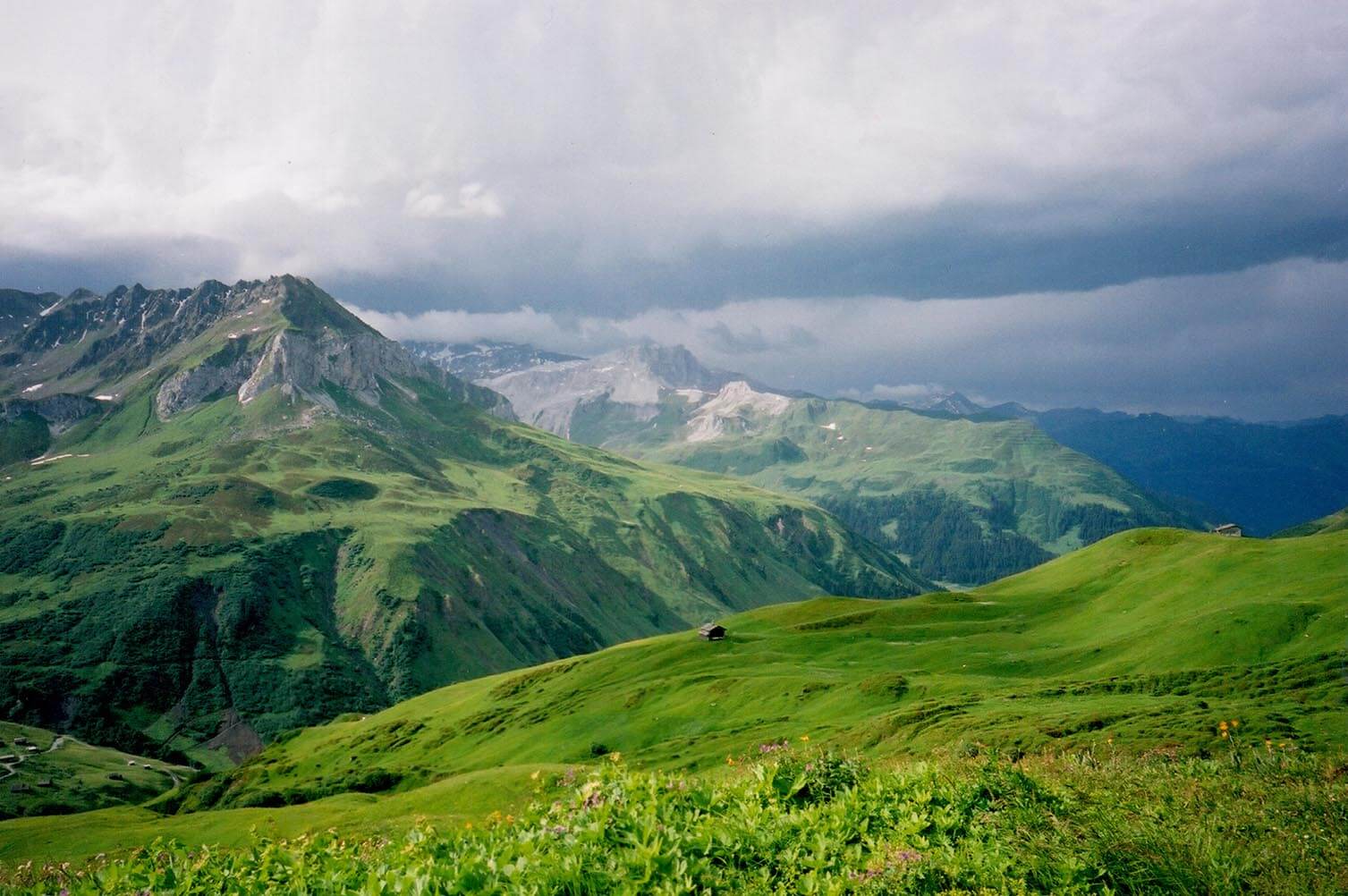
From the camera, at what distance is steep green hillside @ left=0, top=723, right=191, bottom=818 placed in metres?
156

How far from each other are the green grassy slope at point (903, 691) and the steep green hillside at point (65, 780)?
2666 cm

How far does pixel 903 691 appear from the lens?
302ft

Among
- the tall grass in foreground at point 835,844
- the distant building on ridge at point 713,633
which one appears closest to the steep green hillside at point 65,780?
the distant building on ridge at point 713,633

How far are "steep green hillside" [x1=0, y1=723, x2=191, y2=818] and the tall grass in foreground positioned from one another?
188 metres

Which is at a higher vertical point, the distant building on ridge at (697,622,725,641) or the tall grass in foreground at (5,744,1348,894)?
the tall grass in foreground at (5,744,1348,894)

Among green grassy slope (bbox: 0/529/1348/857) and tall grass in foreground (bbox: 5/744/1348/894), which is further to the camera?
green grassy slope (bbox: 0/529/1348/857)

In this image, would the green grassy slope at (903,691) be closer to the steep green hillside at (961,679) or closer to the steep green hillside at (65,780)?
the steep green hillside at (961,679)

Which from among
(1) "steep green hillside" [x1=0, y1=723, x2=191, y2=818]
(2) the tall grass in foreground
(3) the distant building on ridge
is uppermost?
(2) the tall grass in foreground

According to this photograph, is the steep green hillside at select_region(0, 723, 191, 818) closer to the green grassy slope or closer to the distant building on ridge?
the green grassy slope

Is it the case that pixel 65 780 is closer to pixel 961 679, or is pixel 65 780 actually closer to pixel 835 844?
pixel 961 679

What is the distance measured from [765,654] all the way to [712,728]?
32.6 m

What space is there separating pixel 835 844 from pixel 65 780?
214m

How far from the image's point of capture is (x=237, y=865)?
43.9 feet

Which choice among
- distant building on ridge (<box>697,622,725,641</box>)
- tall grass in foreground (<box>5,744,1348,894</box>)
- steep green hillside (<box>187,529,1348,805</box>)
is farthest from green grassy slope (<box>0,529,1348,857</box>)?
tall grass in foreground (<box>5,744,1348,894</box>)
